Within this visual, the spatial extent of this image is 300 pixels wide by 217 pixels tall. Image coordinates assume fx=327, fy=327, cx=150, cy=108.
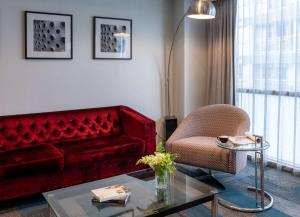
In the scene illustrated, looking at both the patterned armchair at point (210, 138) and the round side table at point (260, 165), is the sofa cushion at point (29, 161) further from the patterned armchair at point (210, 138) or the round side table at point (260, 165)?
the round side table at point (260, 165)

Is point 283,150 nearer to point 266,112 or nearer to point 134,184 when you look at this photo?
point 266,112

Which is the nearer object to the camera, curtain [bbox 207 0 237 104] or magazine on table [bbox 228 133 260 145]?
magazine on table [bbox 228 133 260 145]

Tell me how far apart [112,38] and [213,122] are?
5.59ft

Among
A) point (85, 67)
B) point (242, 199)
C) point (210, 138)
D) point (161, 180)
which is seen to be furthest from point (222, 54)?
point (161, 180)

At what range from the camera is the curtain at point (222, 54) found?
14.5 ft

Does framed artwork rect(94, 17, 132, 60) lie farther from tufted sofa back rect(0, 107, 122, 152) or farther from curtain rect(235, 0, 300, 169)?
curtain rect(235, 0, 300, 169)

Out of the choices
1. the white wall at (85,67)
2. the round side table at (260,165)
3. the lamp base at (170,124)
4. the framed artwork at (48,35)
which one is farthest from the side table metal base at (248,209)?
the framed artwork at (48,35)

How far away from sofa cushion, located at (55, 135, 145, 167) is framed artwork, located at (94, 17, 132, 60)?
1134 mm

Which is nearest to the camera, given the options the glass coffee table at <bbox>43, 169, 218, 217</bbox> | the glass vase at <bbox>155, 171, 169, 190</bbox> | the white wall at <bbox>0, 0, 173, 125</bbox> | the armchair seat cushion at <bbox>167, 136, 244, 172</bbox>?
the glass coffee table at <bbox>43, 169, 218, 217</bbox>

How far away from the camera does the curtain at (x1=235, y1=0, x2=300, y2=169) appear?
12.2ft

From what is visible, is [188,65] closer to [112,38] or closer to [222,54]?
[222,54]

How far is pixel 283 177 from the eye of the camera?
3.78 metres

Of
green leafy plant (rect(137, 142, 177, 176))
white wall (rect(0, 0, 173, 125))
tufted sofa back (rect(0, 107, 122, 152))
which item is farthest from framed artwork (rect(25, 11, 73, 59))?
green leafy plant (rect(137, 142, 177, 176))

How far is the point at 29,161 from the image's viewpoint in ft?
9.95
